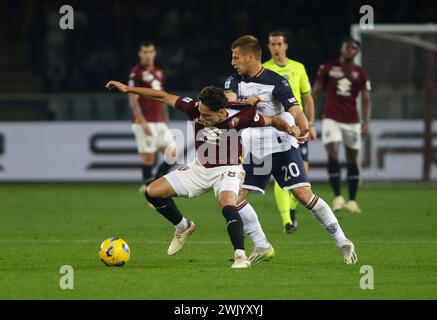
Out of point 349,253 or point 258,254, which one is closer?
point 349,253

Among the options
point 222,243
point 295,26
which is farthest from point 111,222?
point 295,26

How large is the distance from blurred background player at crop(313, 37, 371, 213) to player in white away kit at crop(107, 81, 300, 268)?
5.72 m

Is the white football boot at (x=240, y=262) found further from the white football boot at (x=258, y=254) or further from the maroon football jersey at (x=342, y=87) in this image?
the maroon football jersey at (x=342, y=87)

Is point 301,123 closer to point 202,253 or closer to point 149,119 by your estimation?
point 202,253

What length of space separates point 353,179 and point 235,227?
21.7 feet

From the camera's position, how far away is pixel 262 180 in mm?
10078

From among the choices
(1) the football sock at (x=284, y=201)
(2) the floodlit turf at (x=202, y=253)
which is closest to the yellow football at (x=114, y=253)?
(2) the floodlit turf at (x=202, y=253)

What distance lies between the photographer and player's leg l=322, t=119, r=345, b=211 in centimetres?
1509

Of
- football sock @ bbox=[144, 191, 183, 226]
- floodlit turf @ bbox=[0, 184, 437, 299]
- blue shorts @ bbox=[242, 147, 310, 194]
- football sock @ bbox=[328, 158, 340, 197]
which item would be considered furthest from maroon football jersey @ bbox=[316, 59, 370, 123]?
football sock @ bbox=[144, 191, 183, 226]

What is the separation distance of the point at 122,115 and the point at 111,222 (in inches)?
304

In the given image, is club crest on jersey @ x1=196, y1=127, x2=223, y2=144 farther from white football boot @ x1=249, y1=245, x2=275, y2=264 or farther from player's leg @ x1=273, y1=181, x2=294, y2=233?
player's leg @ x1=273, y1=181, x2=294, y2=233

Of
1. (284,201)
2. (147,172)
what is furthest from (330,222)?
(147,172)

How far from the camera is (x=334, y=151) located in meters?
15.1
